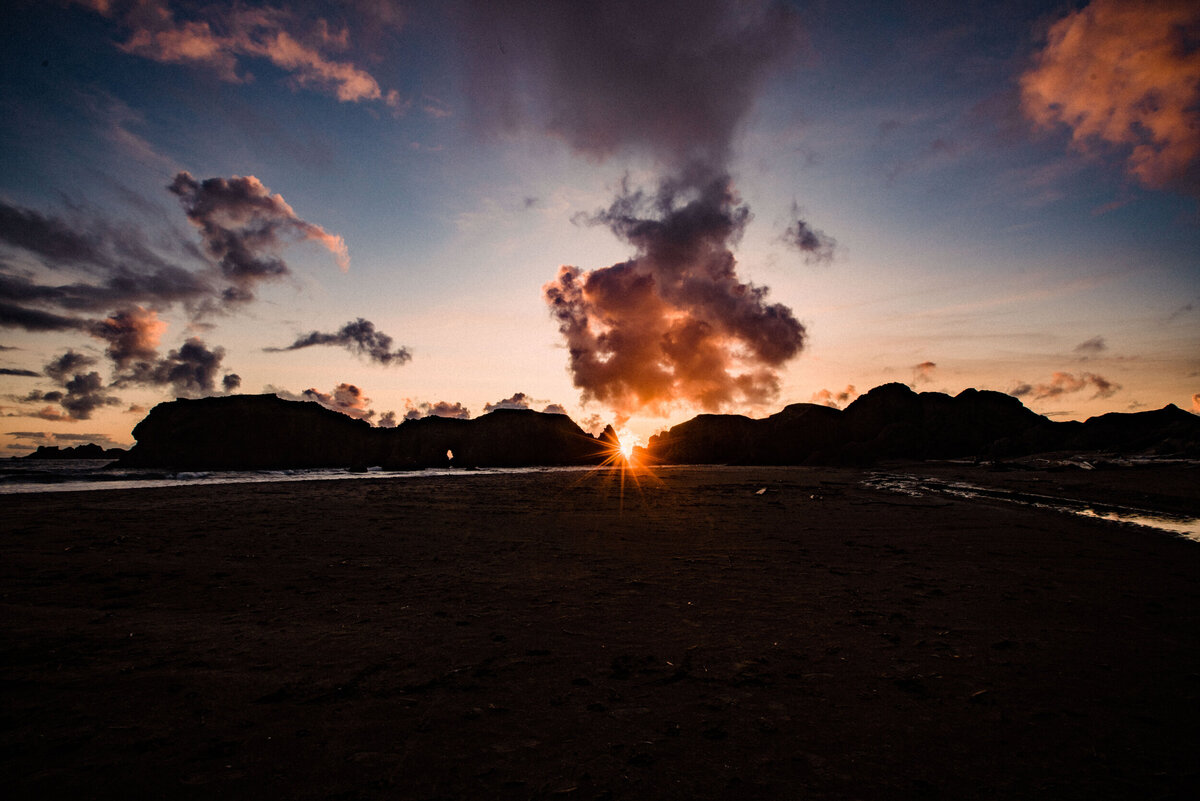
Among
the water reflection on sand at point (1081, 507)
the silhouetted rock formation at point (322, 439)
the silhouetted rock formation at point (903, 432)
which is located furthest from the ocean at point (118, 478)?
the silhouetted rock formation at point (903, 432)

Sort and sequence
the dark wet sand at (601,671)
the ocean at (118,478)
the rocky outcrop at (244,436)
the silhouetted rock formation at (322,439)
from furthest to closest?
the silhouetted rock formation at (322,439) → the rocky outcrop at (244,436) → the ocean at (118,478) → the dark wet sand at (601,671)

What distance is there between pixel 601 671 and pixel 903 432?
65.0 metres

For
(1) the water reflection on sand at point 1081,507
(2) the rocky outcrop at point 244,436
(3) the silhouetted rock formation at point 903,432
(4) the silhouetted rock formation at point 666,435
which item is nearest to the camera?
(1) the water reflection on sand at point 1081,507

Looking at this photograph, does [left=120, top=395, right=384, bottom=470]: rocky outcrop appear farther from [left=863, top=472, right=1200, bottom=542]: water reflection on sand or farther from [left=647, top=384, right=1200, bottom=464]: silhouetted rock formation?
[left=863, top=472, right=1200, bottom=542]: water reflection on sand

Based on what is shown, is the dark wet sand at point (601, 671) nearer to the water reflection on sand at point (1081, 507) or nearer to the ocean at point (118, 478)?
the water reflection on sand at point (1081, 507)

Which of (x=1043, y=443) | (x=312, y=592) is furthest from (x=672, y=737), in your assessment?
(x=1043, y=443)

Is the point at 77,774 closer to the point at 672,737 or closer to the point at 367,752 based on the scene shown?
the point at 367,752

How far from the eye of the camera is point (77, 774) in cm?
247

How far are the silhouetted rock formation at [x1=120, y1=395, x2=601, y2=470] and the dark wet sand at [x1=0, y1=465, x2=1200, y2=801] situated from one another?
146 ft

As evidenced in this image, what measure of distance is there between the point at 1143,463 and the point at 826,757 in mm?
33624

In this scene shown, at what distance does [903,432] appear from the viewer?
188 feet

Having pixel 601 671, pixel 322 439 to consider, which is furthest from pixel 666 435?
pixel 601 671

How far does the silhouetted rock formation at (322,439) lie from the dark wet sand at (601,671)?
44.6 metres

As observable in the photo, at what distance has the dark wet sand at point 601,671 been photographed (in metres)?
2.55
